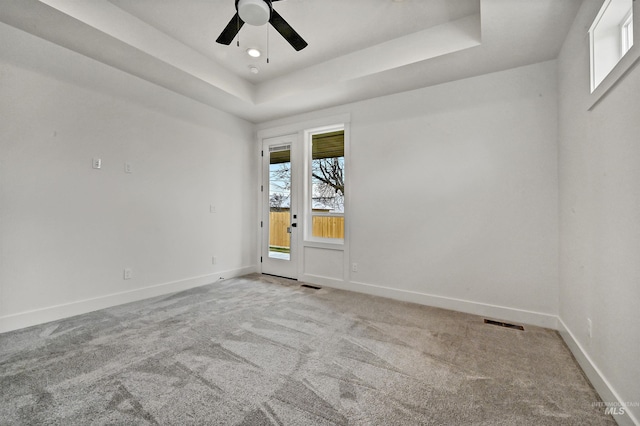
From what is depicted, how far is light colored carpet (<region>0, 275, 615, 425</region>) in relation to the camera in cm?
144

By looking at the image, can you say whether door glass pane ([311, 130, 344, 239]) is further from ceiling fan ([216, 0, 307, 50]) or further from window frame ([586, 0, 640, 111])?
window frame ([586, 0, 640, 111])

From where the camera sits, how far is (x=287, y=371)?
1.84 metres

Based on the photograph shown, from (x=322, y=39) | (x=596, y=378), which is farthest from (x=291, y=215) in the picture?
(x=596, y=378)

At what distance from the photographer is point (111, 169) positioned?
3.05 metres

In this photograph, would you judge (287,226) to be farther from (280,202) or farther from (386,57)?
(386,57)

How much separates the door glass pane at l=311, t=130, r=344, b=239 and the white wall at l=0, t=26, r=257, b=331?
159 cm

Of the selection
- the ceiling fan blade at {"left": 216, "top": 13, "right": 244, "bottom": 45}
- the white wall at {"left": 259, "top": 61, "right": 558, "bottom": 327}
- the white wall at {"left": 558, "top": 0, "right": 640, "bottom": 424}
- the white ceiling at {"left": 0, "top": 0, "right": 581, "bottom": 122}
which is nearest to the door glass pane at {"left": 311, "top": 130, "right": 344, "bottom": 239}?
the white wall at {"left": 259, "top": 61, "right": 558, "bottom": 327}

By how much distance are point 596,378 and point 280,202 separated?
4.13 m

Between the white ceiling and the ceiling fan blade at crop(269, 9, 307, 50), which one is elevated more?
the white ceiling

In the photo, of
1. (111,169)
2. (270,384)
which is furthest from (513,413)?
(111,169)

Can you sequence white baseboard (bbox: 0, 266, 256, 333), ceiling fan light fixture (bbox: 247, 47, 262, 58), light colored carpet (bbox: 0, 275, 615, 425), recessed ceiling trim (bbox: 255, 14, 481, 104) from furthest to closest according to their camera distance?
ceiling fan light fixture (bbox: 247, 47, 262, 58) < recessed ceiling trim (bbox: 255, 14, 481, 104) < white baseboard (bbox: 0, 266, 256, 333) < light colored carpet (bbox: 0, 275, 615, 425)

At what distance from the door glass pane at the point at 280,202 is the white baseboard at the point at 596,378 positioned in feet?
11.7

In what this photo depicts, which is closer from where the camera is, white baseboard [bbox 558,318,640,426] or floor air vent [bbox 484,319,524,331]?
white baseboard [bbox 558,318,640,426]

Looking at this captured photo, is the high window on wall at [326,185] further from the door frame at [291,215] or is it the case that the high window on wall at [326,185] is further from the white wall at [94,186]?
the white wall at [94,186]
